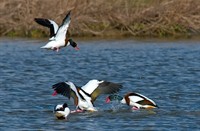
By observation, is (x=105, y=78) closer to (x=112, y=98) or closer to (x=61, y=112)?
(x=112, y=98)

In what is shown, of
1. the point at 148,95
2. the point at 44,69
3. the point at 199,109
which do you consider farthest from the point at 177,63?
the point at 199,109

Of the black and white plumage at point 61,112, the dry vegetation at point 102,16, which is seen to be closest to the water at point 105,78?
the black and white plumage at point 61,112

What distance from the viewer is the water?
1195cm

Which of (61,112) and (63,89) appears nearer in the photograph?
(61,112)

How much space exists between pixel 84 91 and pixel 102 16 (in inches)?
502

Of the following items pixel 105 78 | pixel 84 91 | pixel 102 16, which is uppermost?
pixel 84 91

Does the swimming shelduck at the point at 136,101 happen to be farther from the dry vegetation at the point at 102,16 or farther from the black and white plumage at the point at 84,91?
the dry vegetation at the point at 102,16

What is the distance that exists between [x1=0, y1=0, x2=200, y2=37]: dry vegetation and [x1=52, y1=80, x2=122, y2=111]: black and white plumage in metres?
11.8

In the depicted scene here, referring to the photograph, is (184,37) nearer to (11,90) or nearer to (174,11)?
(174,11)

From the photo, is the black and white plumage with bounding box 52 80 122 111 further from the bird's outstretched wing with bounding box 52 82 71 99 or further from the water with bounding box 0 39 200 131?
the water with bounding box 0 39 200 131

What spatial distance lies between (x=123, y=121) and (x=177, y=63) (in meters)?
7.87

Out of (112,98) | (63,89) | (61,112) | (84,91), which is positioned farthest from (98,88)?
(61,112)

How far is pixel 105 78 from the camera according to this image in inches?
690

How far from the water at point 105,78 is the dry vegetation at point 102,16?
1064 millimetres
